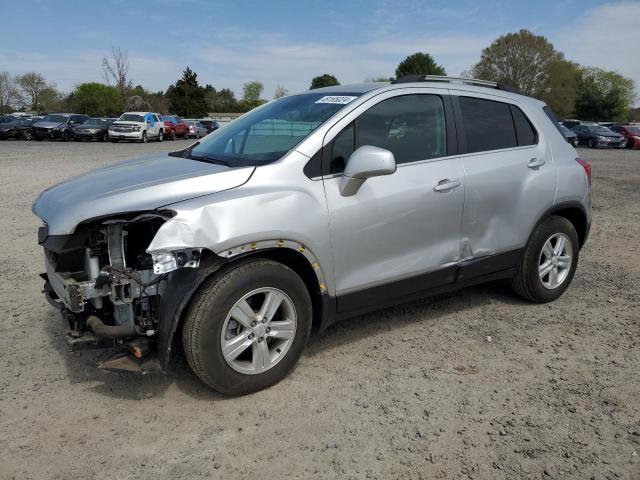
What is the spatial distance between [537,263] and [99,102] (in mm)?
66246

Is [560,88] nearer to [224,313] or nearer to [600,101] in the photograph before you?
[600,101]

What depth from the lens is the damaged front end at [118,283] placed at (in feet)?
9.39

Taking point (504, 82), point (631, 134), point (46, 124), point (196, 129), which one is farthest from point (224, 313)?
point (504, 82)

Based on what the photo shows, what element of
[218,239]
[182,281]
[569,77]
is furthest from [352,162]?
[569,77]

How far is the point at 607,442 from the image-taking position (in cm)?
275

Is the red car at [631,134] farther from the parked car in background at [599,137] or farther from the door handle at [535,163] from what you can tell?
the door handle at [535,163]

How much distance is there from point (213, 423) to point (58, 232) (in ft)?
4.42

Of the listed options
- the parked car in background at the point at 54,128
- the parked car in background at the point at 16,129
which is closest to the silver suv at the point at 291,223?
the parked car in background at the point at 54,128

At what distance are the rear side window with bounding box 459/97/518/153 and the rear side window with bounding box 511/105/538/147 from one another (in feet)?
0.16

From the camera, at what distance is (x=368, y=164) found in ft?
10.2

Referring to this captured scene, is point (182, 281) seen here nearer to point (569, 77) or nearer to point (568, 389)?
point (568, 389)

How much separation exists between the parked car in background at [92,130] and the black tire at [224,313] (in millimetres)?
30326

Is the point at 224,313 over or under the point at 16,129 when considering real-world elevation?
under

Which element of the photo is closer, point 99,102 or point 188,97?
point 99,102
